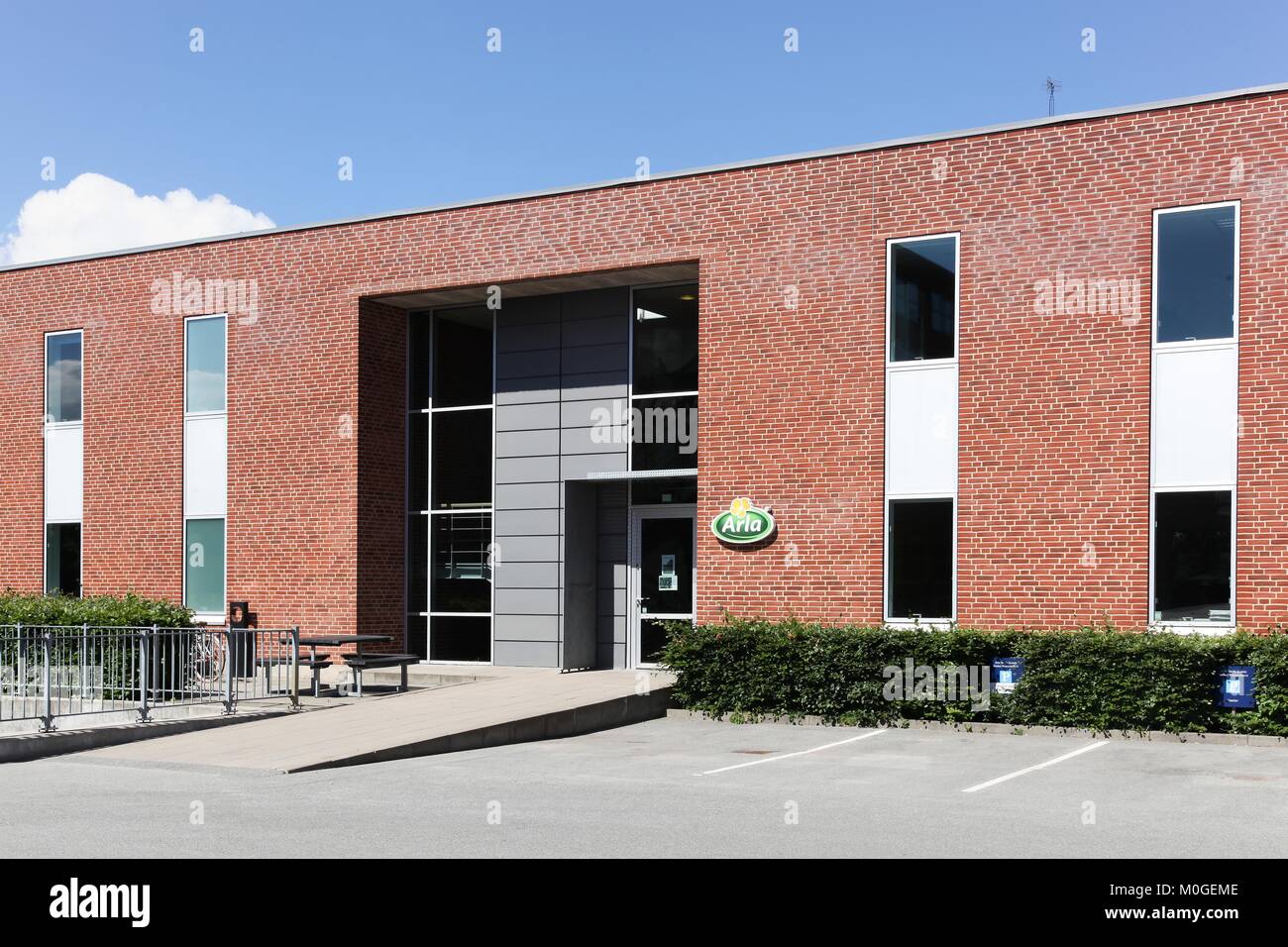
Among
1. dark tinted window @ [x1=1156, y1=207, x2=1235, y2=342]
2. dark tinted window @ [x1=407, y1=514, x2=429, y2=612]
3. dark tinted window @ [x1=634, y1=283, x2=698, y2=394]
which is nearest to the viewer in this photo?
dark tinted window @ [x1=1156, y1=207, x2=1235, y2=342]

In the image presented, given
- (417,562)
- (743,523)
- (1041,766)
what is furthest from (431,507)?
(1041,766)

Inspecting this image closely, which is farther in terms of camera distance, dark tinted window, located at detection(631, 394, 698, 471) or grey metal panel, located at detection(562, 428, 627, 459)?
grey metal panel, located at detection(562, 428, 627, 459)

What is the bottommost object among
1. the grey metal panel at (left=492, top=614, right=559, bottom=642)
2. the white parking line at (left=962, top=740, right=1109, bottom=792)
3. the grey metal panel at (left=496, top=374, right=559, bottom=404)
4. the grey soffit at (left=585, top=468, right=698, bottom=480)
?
the white parking line at (left=962, top=740, right=1109, bottom=792)

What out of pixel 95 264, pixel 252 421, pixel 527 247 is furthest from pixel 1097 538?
pixel 95 264

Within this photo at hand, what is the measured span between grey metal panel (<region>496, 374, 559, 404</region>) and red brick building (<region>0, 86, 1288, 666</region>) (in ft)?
0.17

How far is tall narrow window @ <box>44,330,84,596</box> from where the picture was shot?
79.8ft

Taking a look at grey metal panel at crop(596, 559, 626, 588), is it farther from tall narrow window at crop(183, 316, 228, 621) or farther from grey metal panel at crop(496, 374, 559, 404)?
tall narrow window at crop(183, 316, 228, 621)

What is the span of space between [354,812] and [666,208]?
1117 centimetres

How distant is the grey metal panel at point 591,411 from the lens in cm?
2088

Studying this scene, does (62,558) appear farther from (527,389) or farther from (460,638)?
(527,389)

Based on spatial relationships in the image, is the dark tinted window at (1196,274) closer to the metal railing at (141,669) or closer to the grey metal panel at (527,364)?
the grey metal panel at (527,364)

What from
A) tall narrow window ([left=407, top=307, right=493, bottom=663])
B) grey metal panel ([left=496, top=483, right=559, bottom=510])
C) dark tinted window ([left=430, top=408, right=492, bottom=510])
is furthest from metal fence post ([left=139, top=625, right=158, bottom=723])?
dark tinted window ([left=430, top=408, right=492, bottom=510])

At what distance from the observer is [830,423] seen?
18.0 meters
